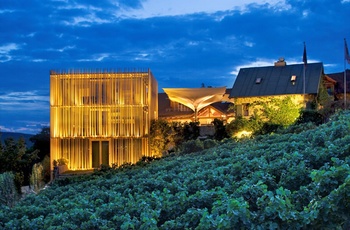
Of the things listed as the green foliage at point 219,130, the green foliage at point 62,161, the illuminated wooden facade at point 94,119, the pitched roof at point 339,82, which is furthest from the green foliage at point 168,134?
the pitched roof at point 339,82

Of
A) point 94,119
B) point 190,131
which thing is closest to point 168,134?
point 190,131

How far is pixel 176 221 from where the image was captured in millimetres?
4844

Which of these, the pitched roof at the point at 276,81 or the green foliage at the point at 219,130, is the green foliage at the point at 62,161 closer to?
the green foliage at the point at 219,130

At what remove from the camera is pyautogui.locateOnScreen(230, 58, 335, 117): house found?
2755cm

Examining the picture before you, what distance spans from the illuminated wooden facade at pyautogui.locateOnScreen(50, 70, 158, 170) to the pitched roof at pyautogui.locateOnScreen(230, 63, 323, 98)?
6.26 meters

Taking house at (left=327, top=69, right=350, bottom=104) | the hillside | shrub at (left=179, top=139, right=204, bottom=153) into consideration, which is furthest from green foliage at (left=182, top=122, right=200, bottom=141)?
the hillside

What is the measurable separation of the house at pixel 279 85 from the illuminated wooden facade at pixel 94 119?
6.30 metres

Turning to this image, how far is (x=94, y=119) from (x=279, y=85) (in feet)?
34.6

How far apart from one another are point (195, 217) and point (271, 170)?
212 cm

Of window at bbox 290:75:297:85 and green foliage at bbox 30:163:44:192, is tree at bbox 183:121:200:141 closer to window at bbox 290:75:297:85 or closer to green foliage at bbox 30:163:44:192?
window at bbox 290:75:297:85

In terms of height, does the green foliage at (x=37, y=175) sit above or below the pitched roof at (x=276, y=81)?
below

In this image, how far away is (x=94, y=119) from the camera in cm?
2523

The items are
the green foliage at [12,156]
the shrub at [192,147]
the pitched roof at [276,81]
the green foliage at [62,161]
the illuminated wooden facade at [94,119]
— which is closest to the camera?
the shrub at [192,147]

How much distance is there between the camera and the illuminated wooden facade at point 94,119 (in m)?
25.2
